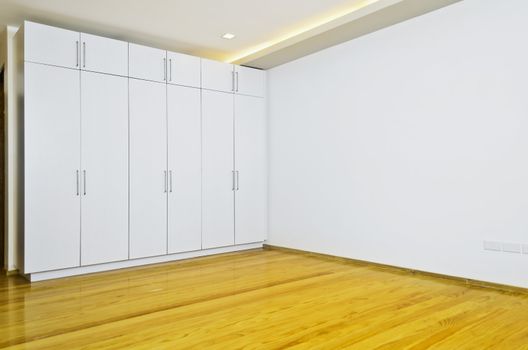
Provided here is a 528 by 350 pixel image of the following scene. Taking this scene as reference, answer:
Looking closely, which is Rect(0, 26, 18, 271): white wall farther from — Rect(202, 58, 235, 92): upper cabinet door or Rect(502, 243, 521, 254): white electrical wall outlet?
Rect(502, 243, 521, 254): white electrical wall outlet

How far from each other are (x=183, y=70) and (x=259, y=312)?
3.04 metres

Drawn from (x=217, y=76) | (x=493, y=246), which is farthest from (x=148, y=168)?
(x=493, y=246)

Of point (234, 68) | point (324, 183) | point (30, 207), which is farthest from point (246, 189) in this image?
point (30, 207)

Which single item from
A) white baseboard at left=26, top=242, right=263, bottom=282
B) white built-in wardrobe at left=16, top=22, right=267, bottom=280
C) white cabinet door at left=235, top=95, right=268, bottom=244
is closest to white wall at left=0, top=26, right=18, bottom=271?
white built-in wardrobe at left=16, top=22, right=267, bottom=280

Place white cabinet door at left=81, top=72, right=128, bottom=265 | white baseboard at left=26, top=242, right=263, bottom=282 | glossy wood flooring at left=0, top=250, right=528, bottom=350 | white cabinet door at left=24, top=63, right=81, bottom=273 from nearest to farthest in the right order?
glossy wood flooring at left=0, top=250, right=528, bottom=350 < white cabinet door at left=24, top=63, right=81, bottom=273 < white baseboard at left=26, top=242, right=263, bottom=282 < white cabinet door at left=81, top=72, right=128, bottom=265

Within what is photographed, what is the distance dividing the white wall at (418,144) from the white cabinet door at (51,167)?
8.30 ft

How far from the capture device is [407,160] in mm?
3965

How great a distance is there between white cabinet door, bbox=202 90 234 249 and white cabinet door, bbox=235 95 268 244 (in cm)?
11

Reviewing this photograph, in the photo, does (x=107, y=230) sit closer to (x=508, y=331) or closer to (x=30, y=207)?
(x=30, y=207)

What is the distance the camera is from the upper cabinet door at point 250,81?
17.3 feet

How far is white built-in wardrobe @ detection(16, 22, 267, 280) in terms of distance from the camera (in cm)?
380

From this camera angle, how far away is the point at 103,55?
164 inches

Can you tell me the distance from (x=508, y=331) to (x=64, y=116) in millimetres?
3982

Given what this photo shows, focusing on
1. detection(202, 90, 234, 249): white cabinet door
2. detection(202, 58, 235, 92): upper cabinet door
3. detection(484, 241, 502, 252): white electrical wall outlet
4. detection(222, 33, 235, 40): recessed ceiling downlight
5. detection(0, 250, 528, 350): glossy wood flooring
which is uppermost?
detection(222, 33, 235, 40): recessed ceiling downlight
